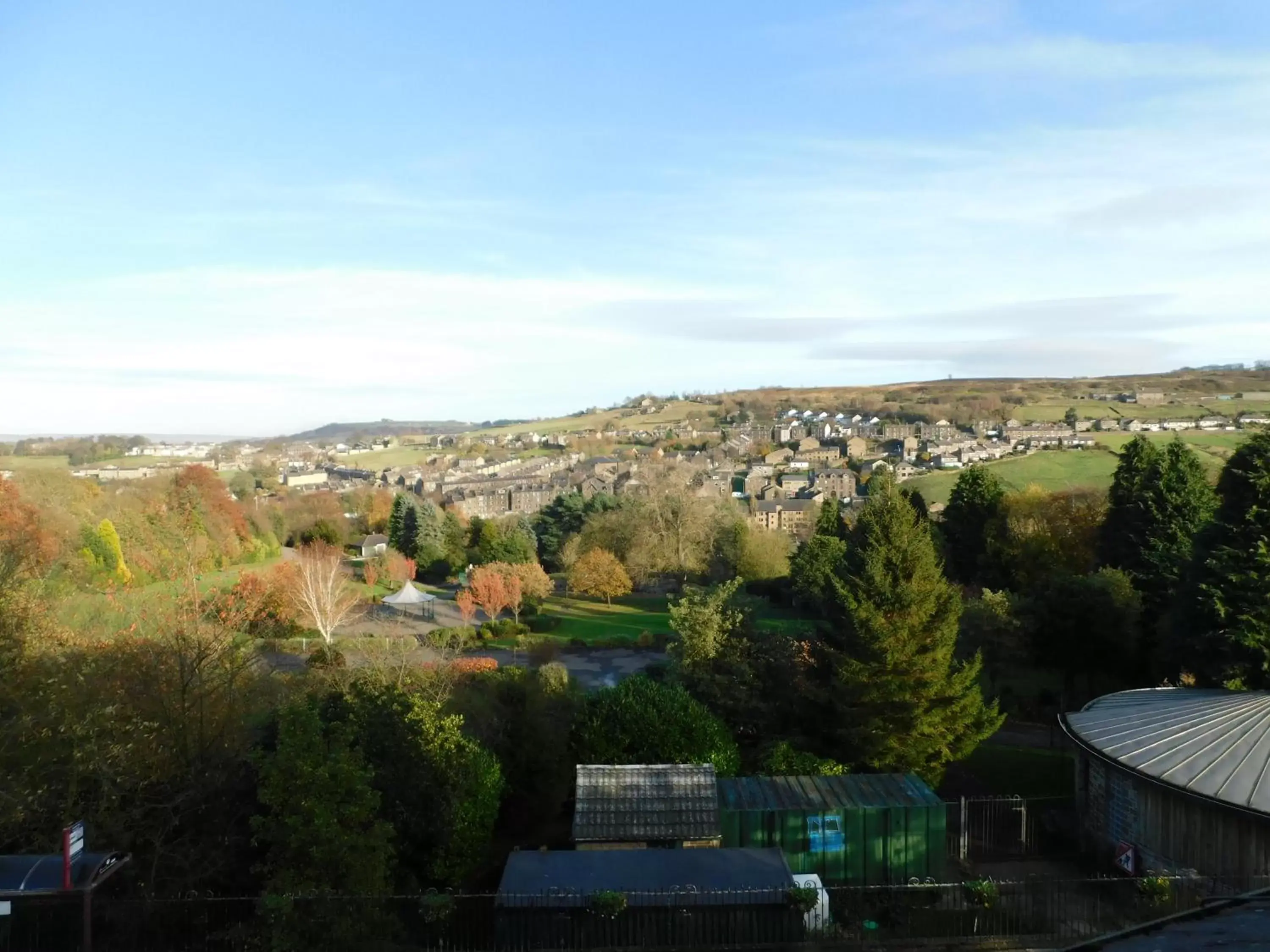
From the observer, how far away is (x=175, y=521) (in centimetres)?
3644

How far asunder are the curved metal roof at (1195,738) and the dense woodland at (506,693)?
1.75 metres

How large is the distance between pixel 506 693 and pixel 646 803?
3839 mm

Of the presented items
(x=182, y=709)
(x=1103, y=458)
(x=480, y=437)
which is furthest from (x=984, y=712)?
(x=480, y=437)

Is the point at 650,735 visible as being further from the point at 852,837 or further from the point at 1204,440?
the point at 1204,440

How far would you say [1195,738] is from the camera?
12898mm

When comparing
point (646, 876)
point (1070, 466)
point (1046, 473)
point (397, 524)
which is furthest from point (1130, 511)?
point (397, 524)

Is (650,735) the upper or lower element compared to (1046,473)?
lower

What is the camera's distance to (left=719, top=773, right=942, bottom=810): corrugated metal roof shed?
490 inches

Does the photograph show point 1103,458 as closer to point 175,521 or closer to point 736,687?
point 736,687

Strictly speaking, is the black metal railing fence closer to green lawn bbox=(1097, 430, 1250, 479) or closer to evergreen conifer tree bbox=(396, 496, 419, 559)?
evergreen conifer tree bbox=(396, 496, 419, 559)

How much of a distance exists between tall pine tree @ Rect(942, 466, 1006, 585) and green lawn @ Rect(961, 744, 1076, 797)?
1613 centimetres

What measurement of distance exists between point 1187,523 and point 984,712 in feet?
47.6

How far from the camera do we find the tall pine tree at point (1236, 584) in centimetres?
1562

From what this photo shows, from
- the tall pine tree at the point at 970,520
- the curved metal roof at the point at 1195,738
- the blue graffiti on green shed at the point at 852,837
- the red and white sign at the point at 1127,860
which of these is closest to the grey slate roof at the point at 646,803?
the blue graffiti on green shed at the point at 852,837
